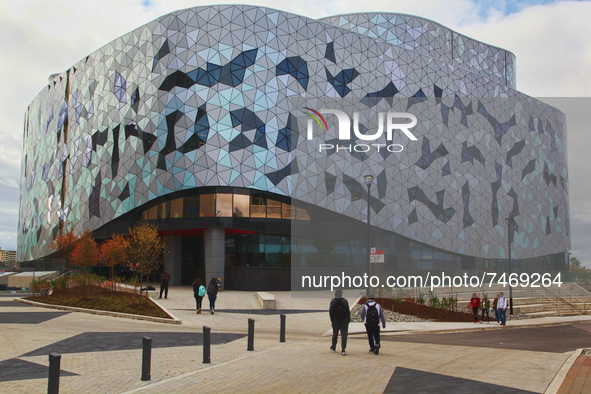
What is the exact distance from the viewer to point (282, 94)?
4216 cm

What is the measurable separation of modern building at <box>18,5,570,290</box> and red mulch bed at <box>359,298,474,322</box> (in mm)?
14880

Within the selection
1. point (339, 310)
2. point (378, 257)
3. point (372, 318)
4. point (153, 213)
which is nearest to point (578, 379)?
point (372, 318)

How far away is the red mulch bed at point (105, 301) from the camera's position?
2108 centimetres

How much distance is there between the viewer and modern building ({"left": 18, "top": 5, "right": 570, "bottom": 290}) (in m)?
40.8

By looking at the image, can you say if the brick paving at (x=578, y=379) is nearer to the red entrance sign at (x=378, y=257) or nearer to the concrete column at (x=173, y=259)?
the red entrance sign at (x=378, y=257)

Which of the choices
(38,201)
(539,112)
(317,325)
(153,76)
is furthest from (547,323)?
(38,201)

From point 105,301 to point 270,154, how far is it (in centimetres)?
2051

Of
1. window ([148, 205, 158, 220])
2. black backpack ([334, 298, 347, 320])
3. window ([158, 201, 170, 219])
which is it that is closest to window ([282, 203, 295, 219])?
window ([158, 201, 170, 219])

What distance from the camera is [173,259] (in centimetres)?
4450

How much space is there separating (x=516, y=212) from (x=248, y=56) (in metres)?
39.2

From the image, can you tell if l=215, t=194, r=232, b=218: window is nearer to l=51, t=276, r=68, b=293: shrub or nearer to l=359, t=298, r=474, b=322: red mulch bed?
l=51, t=276, r=68, b=293: shrub

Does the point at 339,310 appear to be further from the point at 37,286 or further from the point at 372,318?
the point at 37,286

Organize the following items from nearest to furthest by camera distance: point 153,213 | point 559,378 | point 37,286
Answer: point 559,378 → point 37,286 → point 153,213

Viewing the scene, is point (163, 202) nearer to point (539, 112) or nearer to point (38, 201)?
point (38, 201)
